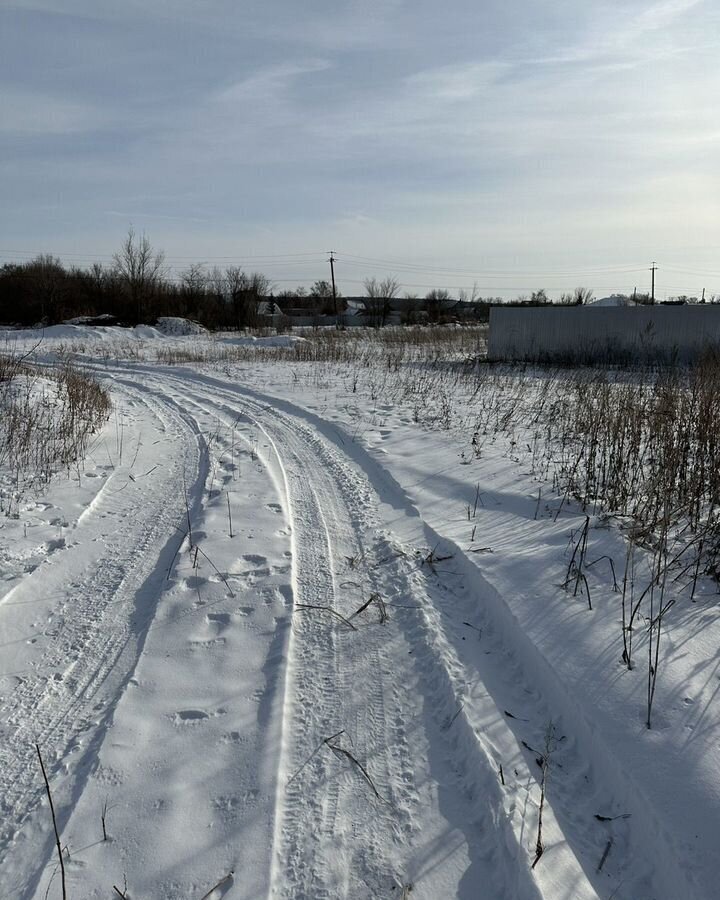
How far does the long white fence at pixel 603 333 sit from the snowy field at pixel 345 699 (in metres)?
14.5

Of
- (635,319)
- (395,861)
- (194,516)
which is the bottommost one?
(395,861)

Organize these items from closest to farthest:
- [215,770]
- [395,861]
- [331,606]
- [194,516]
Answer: [395,861], [215,770], [331,606], [194,516]

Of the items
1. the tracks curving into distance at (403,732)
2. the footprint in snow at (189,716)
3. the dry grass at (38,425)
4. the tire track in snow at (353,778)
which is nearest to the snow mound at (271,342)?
the dry grass at (38,425)

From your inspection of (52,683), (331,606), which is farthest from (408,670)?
(52,683)

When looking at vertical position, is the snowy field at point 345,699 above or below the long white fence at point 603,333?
below

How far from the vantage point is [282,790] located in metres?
2.36

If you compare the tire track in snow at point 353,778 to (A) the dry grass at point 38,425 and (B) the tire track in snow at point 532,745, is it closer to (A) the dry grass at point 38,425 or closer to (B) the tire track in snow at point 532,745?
(B) the tire track in snow at point 532,745

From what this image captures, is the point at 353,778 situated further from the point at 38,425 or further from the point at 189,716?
the point at 38,425

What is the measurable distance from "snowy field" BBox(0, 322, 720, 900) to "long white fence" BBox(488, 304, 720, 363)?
14.5 metres

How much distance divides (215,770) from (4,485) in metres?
4.92

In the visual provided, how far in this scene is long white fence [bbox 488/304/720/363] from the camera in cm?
1775

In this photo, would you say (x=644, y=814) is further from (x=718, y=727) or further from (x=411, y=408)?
(x=411, y=408)

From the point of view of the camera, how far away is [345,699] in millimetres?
2904

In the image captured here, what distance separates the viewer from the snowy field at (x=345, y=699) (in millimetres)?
2094
